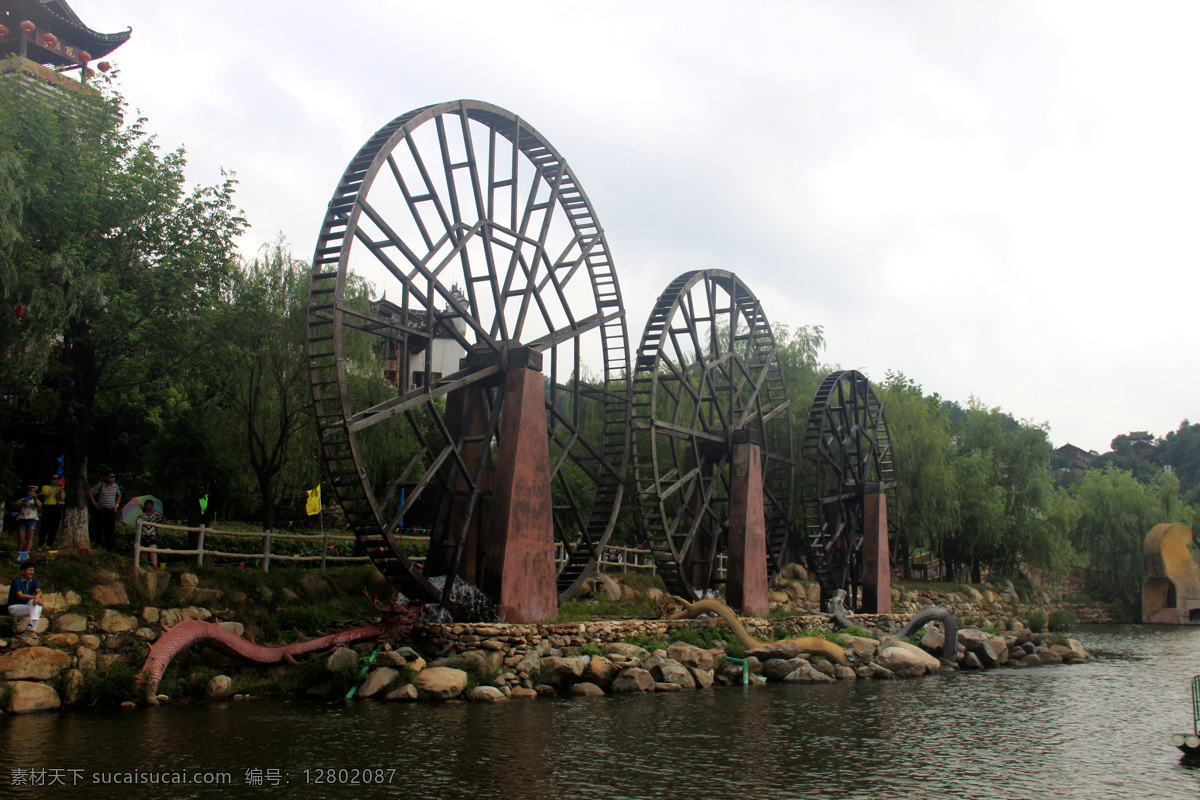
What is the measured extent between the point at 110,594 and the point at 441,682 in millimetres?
4341

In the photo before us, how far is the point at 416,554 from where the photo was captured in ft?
67.4

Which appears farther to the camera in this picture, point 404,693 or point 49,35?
point 49,35

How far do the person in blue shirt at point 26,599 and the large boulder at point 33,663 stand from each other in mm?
239

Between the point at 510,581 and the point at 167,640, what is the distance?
4835mm

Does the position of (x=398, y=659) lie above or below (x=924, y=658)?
above

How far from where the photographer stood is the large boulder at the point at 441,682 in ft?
38.7

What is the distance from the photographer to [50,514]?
49.4 feet

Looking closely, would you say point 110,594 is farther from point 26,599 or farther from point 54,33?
point 54,33

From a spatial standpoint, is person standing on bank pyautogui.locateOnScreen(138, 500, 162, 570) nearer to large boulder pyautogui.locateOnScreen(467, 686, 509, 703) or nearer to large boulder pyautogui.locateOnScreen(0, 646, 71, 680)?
large boulder pyautogui.locateOnScreen(0, 646, 71, 680)

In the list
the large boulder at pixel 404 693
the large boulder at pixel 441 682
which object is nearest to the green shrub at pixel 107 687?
the large boulder at pixel 404 693

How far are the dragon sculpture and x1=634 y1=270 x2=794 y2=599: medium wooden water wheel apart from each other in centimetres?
633

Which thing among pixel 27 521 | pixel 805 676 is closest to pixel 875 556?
pixel 805 676

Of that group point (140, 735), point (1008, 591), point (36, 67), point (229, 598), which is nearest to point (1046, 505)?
point (1008, 591)

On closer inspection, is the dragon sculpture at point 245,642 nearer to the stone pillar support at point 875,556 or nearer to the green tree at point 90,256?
the green tree at point 90,256
